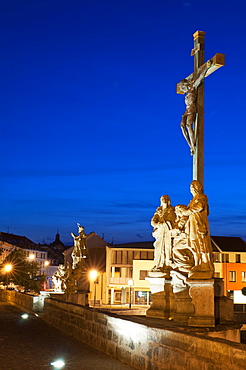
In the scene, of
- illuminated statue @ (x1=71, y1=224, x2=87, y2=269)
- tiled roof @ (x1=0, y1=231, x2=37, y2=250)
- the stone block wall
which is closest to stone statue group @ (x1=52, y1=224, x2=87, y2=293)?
illuminated statue @ (x1=71, y1=224, x2=87, y2=269)

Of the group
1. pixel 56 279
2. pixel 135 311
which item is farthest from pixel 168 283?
pixel 56 279

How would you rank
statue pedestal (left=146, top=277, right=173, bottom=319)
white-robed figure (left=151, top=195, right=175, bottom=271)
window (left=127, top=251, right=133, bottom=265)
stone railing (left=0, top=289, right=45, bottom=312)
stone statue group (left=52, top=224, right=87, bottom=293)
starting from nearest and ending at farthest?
statue pedestal (left=146, top=277, right=173, bottom=319) < white-robed figure (left=151, top=195, right=175, bottom=271) < stone railing (left=0, top=289, right=45, bottom=312) < stone statue group (left=52, top=224, right=87, bottom=293) < window (left=127, top=251, right=133, bottom=265)

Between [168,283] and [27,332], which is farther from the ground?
[168,283]

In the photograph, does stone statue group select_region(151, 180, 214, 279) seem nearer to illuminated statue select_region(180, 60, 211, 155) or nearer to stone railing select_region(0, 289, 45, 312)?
illuminated statue select_region(180, 60, 211, 155)

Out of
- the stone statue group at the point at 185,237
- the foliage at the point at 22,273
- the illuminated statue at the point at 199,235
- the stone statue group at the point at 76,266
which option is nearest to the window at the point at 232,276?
the foliage at the point at 22,273

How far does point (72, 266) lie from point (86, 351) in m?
14.2

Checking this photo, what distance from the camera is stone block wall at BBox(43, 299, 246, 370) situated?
5367 mm

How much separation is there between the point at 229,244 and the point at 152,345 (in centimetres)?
4632

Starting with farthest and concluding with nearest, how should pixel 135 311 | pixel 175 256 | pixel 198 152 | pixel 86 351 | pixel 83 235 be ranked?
pixel 83 235
pixel 135 311
pixel 198 152
pixel 175 256
pixel 86 351

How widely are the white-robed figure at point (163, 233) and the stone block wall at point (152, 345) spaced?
2.63m

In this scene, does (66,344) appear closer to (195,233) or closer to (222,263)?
(195,233)

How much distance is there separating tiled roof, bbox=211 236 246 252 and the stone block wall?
4051cm

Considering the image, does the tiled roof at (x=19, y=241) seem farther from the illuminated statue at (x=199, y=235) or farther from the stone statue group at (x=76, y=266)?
the illuminated statue at (x=199, y=235)

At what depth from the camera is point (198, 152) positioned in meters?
12.8
